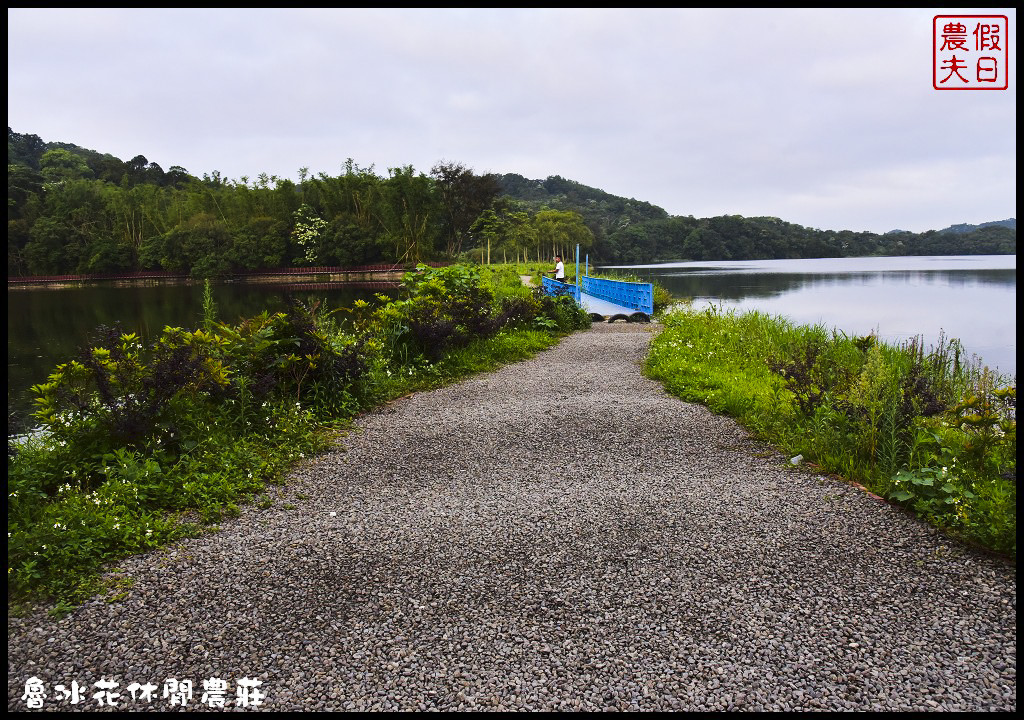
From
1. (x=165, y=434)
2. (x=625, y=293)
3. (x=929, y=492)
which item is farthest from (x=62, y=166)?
(x=929, y=492)

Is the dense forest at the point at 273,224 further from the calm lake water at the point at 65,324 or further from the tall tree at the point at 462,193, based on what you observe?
the calm lake water at the point at 65,324

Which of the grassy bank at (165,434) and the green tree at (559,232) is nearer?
the grassy bank at (165,434)

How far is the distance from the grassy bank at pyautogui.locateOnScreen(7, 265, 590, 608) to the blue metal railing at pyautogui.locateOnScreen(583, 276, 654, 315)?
32.5ft

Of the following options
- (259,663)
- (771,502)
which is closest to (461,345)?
(771,502)

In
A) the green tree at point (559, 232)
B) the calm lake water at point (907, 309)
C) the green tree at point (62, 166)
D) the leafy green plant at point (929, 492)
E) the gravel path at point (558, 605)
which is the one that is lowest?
the gravel path at point (558, 605)

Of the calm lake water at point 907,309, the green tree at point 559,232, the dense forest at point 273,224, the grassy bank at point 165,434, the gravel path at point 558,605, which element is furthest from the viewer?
the green tree at point 559,232

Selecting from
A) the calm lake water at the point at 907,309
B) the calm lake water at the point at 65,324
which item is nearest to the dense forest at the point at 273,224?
the calm lake water at the point at 65,324

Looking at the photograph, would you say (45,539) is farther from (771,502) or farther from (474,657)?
(771,502)

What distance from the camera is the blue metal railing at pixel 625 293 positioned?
1555 centimetres

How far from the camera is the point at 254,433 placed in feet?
15.5

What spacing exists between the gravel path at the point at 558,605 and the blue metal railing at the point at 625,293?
11560 millimetres

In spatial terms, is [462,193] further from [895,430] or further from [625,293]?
[895,430]

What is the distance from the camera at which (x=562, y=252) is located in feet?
205

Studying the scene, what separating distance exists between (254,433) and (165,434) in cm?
71
